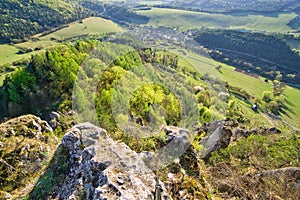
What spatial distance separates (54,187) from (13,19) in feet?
487

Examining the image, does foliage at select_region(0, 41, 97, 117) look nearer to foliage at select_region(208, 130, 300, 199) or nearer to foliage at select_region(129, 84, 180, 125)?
foliage at select_region(129, 84, 180, 125)

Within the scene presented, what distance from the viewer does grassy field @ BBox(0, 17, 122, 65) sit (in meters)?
92.0

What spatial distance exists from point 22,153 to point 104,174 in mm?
4969

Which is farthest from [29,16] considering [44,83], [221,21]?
[221,21]

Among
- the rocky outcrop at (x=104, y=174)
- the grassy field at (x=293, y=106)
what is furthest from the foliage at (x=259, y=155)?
the grassy field at (x=293, y=106)

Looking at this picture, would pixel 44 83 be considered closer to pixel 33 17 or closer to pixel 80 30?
pixel 80 30

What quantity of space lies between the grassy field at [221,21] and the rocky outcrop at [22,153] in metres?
174

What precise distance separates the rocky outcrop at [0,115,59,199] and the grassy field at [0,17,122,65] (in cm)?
8342

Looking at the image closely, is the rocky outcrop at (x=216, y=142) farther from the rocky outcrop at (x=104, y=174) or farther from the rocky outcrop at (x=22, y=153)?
the rocky outcrop at (x=22, y=153)

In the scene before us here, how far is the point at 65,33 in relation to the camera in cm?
13412

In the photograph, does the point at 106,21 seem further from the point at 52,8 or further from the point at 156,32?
the point at 156,32

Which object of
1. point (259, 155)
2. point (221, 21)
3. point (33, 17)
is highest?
point (259, 155)

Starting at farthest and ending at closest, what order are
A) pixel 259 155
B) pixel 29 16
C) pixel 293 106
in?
1. pixel 29 16
2. pixel 293 106
3. pixel 259 155

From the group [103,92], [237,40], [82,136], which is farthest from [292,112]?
[82,136]
